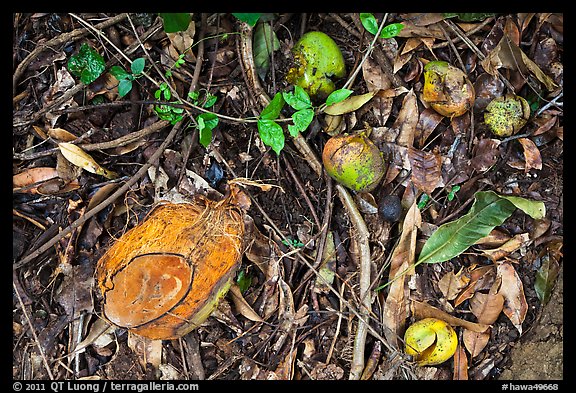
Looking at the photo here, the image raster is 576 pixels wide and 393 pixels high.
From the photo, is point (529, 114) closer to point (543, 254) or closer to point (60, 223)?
point (543, 254)

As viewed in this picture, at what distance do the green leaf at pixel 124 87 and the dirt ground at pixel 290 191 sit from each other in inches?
4.7

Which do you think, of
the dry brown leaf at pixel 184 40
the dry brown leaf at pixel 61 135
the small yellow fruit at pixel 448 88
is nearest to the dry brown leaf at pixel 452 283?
the small yellow fruit at pixel 448 88

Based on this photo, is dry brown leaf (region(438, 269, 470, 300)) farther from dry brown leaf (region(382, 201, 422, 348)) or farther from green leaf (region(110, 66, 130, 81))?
green leaf (region(110, 66, 130, 81))

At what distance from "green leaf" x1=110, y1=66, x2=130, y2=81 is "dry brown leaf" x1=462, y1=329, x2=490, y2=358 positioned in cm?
205

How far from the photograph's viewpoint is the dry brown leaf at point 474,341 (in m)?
2.40

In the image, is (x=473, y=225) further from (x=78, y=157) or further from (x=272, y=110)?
(x=78, y=157)

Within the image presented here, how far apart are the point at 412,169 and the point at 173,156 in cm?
118

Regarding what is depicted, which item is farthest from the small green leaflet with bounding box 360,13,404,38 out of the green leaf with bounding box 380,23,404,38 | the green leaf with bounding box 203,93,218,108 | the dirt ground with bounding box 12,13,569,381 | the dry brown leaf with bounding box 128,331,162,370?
the dry brown leaf with bounding box 128,331,162,370

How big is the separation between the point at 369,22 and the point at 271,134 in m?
0.69

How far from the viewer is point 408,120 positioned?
2465 millimetres

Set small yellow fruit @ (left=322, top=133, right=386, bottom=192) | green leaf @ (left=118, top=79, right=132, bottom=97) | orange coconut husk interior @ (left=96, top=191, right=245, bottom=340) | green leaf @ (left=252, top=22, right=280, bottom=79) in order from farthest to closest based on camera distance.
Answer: green leaf @ (left=252, top=22, right=280, bottom=79)
green leaf @ (left=118, top=79, right=132, bottom=97)
small yellow fruit @ (left=322, top=133, right=386, bottom=192)
orange coconut husk interior @ (left=96, top=191, right=245, bottom=340)

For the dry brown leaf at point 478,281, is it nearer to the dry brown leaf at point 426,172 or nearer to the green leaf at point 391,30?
the dry brown leaf at point 426,172

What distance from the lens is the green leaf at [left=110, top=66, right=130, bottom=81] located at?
2346mm

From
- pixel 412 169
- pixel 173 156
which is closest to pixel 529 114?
pixel 412 169
